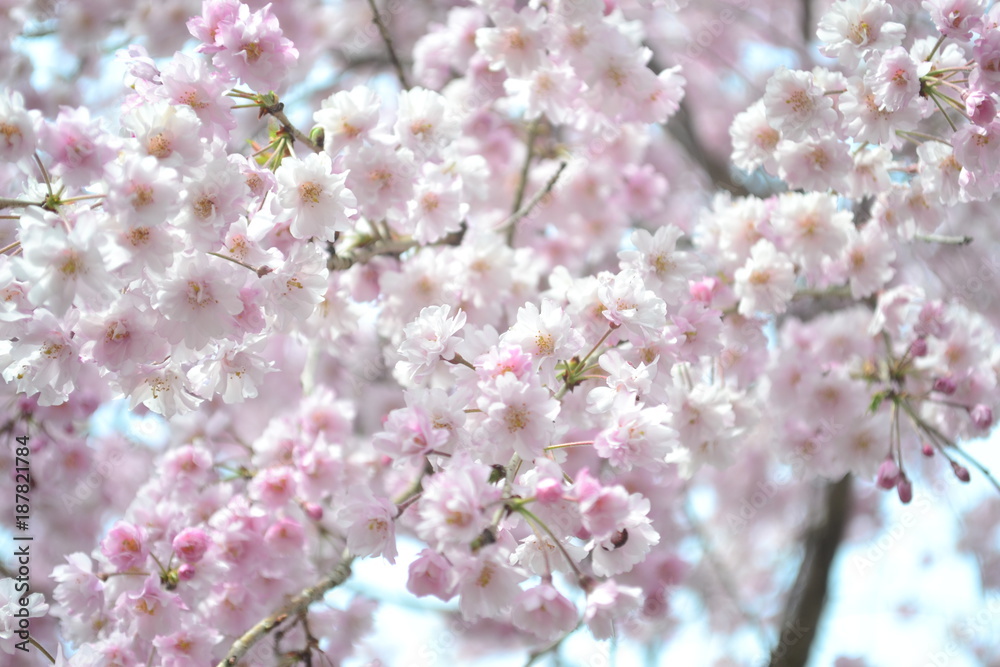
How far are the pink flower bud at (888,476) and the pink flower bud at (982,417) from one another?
0.34 m

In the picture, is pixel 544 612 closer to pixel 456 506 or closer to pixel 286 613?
pixel 456 506

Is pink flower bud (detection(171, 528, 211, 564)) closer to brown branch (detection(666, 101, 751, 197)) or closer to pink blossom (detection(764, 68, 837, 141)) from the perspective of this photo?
pink blossom (detection(764, 68, 837, 141))

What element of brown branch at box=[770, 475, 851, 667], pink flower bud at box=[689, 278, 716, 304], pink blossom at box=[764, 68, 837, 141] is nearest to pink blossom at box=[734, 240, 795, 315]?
pink flower bud at box=[689, 278, 716, 304]

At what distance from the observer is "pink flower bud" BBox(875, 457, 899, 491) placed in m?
2.52

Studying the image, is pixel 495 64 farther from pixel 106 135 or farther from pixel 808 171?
pixel 106 135

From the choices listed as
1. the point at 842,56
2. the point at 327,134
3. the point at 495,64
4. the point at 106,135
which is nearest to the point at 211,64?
the point at 327,134

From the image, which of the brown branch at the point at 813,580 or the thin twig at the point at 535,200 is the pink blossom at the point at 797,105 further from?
the brown branch at the point at 813,580

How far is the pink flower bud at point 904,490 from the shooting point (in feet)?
8.03

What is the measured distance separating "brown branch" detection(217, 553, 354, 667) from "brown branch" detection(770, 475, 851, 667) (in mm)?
2716

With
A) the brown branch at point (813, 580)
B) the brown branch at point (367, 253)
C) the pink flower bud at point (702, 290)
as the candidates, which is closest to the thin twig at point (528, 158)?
the brown branch at point (367, 253)

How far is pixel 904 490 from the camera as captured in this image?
247cm

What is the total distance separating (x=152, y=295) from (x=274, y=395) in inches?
133

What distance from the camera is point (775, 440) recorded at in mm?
3145

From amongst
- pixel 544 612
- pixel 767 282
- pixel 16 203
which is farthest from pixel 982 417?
pixel 16 203
